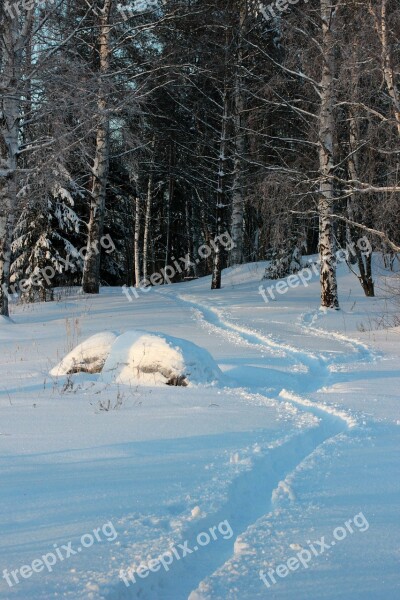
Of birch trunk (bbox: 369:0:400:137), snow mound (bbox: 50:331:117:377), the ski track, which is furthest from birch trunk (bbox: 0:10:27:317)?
the ski track

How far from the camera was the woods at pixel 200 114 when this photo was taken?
35.6 feet

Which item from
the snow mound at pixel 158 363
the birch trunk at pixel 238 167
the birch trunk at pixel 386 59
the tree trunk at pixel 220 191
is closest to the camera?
the snow mound at pixel 158 363

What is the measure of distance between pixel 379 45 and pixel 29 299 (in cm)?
1139

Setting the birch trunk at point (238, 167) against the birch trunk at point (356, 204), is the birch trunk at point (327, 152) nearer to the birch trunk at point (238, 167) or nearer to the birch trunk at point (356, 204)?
the birch trunk at point (356, 204)

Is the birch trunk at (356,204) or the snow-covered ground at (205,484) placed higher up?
the birch trunk at (356,204)

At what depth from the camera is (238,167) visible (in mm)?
19609

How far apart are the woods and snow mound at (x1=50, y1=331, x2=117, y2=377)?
15.0 feet

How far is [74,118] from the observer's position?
11438 mm

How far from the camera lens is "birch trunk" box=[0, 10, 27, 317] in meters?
10.8

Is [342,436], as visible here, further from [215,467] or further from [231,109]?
[231,109]

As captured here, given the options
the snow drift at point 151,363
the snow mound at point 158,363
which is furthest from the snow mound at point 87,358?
the snow mound at point 158,363

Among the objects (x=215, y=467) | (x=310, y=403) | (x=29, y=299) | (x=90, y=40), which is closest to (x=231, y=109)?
(x=90, y=40)

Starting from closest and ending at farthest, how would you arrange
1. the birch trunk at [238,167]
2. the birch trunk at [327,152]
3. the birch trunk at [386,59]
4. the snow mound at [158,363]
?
the snow mound at [158,363] → the birch trunk at [386,59] → the birch trunk at [327,152] → the birch trunk at [238,167]

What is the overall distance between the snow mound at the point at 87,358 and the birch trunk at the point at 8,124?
545 centimetres
